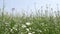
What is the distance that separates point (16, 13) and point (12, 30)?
239cm

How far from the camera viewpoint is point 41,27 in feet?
11.8

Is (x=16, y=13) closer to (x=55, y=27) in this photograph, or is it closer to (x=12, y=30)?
(x=55, y=27)

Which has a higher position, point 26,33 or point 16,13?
point 16,13

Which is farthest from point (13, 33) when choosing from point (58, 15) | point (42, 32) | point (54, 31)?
Answer: point (58, 15)

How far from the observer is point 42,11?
5230 millimetres

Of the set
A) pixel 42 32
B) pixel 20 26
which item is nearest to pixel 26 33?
pixel 20 26

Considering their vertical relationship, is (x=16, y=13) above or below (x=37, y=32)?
above

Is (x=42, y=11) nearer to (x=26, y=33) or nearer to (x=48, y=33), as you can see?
(x=48, y=33)

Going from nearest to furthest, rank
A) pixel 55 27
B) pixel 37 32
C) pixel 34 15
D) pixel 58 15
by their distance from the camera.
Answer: pixel 37 32 < pixel 55 27 < pixel 58 15 < pixel 34 15

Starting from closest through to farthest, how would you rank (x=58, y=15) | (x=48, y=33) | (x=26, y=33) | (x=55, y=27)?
(x=26, y=33), (x=48, y=33), (x=55, y=27), (x=58, y=15)

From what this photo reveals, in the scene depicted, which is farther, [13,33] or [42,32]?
[42,32]

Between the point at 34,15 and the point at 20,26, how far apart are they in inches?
84.0

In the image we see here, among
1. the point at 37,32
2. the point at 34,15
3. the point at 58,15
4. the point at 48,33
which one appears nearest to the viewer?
the point at 37,32

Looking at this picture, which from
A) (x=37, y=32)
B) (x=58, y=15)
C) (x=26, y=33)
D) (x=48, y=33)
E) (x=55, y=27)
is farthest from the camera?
(x=58, y=15)
